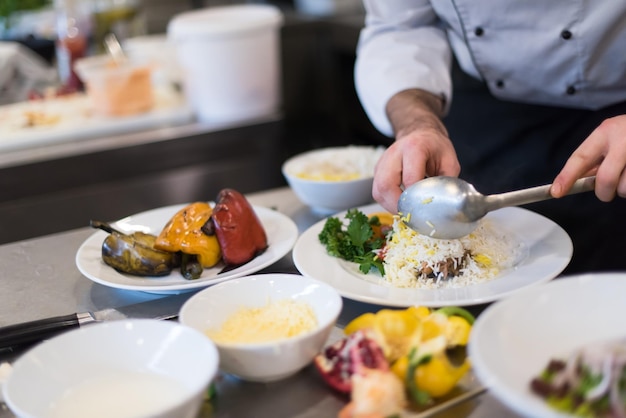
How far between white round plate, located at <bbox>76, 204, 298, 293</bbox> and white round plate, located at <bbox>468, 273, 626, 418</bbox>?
46 cm

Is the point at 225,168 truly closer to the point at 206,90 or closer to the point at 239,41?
the point at 206,90

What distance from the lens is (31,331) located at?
98 cm

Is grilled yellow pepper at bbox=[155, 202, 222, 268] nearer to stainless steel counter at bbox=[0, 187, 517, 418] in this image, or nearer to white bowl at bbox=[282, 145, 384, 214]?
stainless steel counter at bbox=[0, 187, 517, 418]

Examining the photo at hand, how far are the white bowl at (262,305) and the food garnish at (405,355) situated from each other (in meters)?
0.04

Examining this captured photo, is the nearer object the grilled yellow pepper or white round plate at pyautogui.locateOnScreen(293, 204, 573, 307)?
white round plate at pyautogui.locateOnScreen(293, 204, 573, 307)

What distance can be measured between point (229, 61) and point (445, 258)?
1.53 m

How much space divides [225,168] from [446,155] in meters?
1.38

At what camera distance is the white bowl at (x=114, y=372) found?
774 millimetres

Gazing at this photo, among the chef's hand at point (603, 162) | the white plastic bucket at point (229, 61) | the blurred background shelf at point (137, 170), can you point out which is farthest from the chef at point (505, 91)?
the blurred background shelf at point (137, 170)

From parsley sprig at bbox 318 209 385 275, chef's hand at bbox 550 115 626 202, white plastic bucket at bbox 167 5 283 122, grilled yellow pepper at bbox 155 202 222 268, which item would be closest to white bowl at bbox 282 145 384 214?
parsley sprig at bbox 318 209 385 275

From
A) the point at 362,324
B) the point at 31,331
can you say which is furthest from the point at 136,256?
the point at 362,324

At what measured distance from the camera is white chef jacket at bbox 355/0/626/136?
5.03 ft

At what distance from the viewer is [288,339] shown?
0.82 metres

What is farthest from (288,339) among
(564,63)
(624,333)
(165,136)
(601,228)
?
(165,136)
